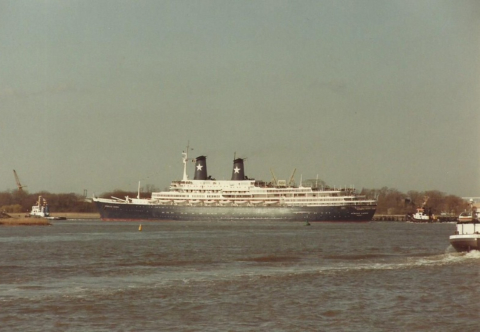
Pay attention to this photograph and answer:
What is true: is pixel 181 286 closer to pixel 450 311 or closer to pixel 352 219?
pixel 450 311

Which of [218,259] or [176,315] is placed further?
[218,259]

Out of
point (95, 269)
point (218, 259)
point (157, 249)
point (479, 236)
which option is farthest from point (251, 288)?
point (157, 249)

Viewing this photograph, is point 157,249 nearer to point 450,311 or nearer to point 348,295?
point 348,295

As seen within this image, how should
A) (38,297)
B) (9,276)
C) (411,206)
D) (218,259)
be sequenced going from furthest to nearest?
1. (411,206)
2. (218,259)
3. (9,276)
4. (38,297)

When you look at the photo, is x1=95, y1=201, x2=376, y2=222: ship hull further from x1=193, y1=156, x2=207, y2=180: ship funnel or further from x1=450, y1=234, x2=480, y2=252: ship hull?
x1=450, y1=234, x2=480, y2=252: ship hull

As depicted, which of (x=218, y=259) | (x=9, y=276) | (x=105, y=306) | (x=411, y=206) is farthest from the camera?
(x=411, y=206)

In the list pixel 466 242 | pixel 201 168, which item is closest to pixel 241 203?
pixel 201 168

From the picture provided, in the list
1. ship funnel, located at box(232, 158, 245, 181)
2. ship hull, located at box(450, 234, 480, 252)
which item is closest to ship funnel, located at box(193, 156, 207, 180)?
ship funnel, located at box(232, 158, 245, 181)

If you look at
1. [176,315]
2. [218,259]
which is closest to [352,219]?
[218,259]
